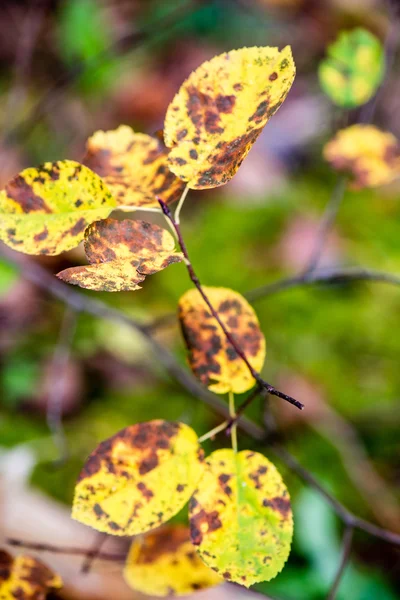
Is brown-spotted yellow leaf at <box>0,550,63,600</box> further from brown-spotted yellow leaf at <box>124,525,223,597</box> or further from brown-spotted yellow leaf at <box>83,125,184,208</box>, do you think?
brown-spotted yellow leaf at <box>83,125,184,208</box>

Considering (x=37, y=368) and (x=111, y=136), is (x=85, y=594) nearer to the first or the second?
(x=37, y=368)

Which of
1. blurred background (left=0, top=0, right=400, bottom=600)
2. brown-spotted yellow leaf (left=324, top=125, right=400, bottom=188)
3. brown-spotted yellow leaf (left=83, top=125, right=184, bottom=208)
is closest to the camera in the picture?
brown-spotted yellow leaf (left=83, top=125, right=184, bottom=208)

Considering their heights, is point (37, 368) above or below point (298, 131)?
below

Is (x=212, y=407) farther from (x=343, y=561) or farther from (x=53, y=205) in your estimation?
(x=53, y=205)

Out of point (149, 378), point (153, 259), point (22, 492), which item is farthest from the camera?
point (149, 378)

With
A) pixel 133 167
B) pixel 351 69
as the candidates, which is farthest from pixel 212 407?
pixel 351 69

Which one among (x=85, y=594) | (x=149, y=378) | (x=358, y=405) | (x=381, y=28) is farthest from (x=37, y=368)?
(x=381, y=28)

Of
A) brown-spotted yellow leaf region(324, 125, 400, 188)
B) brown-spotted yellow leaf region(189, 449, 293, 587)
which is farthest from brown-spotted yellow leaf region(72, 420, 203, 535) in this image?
brown-spotted yellow leaf region(324, 125, 400, 188)
